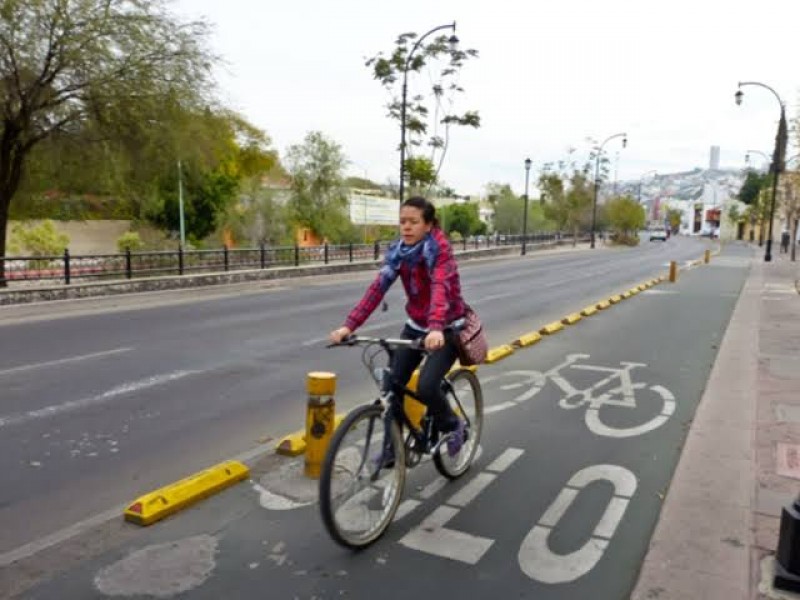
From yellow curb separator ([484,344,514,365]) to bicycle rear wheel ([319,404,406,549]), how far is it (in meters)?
5.16

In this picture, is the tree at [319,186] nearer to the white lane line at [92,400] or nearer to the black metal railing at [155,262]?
the black metal railing at [155,262]

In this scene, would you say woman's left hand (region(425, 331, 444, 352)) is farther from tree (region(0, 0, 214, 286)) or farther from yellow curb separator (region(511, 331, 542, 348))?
tree (region(0, 0, 214, 286))

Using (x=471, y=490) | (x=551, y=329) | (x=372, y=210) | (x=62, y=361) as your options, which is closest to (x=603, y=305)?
(x=551, y=329)

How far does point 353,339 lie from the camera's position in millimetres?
3986

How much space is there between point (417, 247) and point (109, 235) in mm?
41323

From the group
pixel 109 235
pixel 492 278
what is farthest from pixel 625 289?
pixel 109 235

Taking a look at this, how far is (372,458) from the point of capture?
3889 millimetres

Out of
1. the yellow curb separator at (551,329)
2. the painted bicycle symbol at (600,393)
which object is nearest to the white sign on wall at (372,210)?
the yellow curb separator at (551,329)

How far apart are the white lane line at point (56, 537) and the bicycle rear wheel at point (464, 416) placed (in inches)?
85.2

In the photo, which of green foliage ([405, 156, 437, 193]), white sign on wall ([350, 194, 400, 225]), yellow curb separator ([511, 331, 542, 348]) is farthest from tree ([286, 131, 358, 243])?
yellow curb separator ([511, 331, 542, 348])

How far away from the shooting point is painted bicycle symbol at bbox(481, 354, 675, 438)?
6.29 m

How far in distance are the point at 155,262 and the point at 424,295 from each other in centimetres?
1771

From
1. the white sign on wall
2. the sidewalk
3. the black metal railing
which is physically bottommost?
the sidewalk

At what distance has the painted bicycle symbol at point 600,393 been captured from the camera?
6.29 metres
